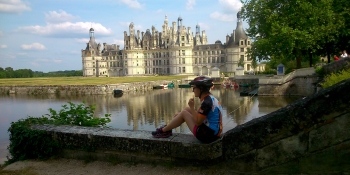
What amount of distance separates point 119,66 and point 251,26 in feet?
227

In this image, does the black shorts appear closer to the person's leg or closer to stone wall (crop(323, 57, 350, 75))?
the person's leg

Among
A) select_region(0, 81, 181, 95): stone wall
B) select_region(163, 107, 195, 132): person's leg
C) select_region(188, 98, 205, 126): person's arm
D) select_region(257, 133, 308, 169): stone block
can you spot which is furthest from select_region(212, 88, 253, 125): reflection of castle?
select_region(0, 81, 181, 95): stone wall

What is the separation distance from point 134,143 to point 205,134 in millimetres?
1216

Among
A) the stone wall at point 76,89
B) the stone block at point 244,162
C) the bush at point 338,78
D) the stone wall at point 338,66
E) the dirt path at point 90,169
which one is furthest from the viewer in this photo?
the stone wall at point 76,89

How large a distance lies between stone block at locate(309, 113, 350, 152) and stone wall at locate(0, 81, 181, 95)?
34009 millimetres

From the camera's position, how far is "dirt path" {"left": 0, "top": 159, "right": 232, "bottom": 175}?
387 centimetres

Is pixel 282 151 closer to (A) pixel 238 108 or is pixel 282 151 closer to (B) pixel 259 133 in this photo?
(B) pixel 259 133

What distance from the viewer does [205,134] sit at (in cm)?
378

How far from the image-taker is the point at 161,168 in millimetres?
4012

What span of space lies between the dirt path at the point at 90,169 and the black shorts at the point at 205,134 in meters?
0.42

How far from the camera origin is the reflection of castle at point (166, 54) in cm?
7601

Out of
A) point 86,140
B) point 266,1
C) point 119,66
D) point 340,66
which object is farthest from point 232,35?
point 86,140

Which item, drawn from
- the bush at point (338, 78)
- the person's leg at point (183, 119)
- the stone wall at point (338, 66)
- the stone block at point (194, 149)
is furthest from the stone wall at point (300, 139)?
the stone wall at point (338, 66)

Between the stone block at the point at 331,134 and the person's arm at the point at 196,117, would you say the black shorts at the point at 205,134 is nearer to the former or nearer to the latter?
the person's arm at the point at 196,117
